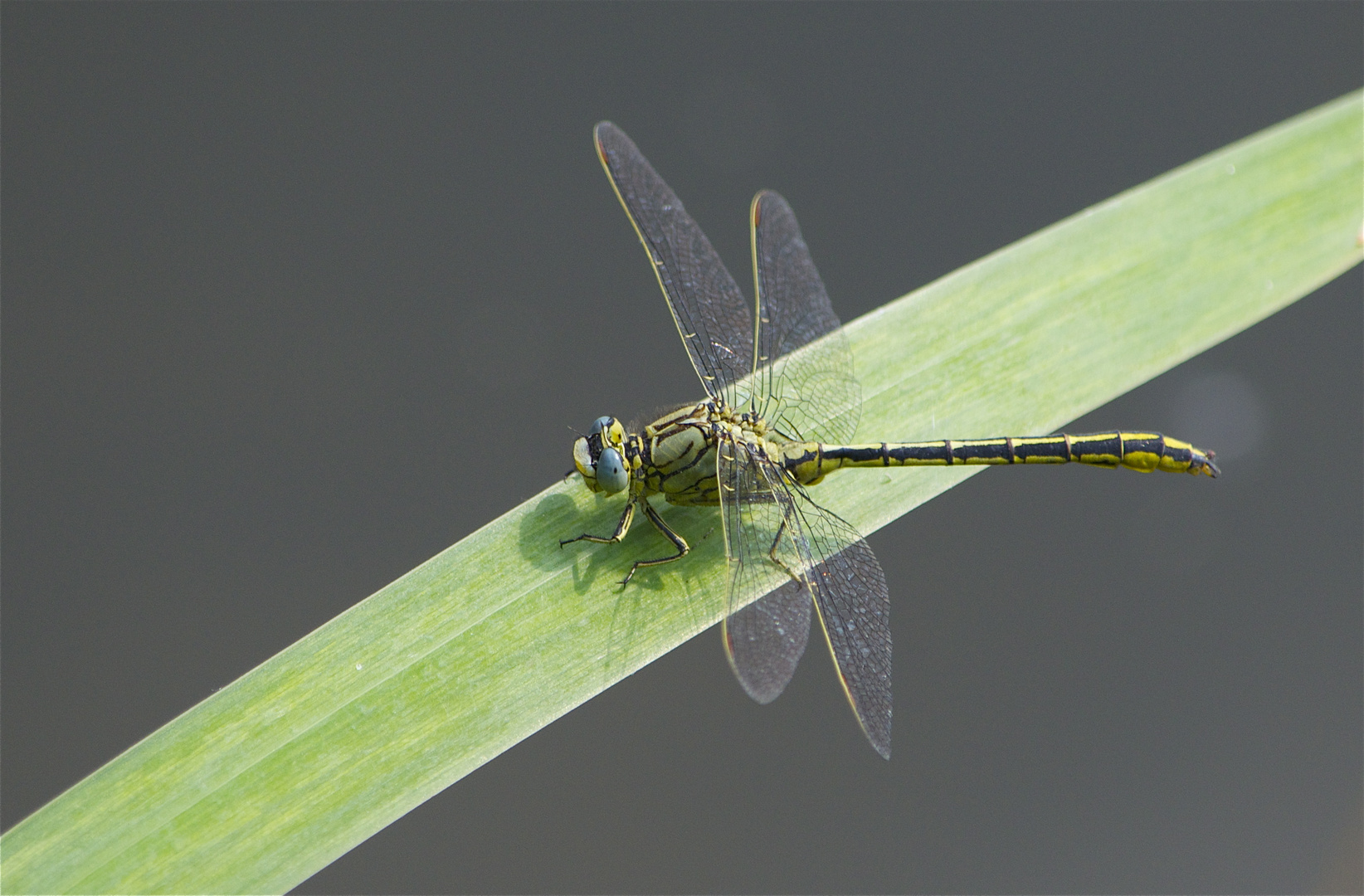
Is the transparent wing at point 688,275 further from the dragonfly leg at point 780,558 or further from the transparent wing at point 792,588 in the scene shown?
the dragonfly leg at point 780,558

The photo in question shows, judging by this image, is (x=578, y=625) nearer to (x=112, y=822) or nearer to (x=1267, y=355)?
(x=112, y=822)

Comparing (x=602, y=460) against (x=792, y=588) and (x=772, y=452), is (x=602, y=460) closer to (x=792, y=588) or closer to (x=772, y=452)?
(x=772, y=452)

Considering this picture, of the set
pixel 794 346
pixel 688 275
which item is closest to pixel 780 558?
pixel 794 346

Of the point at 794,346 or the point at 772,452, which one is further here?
the point at 794,346

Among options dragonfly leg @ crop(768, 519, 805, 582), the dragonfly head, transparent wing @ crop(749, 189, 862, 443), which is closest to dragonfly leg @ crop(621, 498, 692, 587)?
the dragonfly head

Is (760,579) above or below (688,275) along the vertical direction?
below

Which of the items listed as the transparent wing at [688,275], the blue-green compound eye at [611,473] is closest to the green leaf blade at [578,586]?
the blue-green compound eye at [611,473]

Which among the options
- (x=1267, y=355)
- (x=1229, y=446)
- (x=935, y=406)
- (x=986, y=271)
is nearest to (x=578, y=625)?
(x=935, y=406)
